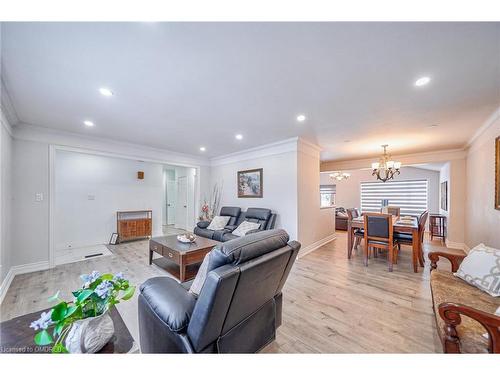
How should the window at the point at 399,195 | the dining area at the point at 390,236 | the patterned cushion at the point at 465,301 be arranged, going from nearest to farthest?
1. the patterned cushion at the point at 465,301
2. the dining area at the point at 390,236
3. the window at the point at 399,195

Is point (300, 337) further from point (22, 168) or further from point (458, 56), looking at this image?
point (22, 168)

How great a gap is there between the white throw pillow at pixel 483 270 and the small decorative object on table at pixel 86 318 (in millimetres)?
2633

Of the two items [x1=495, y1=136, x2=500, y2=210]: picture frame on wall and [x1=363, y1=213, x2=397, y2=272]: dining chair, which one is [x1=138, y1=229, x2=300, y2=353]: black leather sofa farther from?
[x1=495, y1=136, x2=500, y2=210]: picture frame on wall

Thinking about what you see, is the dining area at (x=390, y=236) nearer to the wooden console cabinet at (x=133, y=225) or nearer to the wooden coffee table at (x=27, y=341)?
the wooden coffee table at (x=27, y=341)

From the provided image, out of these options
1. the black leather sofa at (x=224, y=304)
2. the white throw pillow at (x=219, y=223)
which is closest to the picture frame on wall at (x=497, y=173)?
the black leather sofa at (x=224, y=304)

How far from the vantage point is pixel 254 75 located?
183 cm

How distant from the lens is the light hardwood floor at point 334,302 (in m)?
1.64

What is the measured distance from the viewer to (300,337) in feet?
5.55

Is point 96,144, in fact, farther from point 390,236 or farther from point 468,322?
point 390,236

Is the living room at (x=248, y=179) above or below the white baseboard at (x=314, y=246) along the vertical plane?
above

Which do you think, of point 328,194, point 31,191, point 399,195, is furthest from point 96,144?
point 399,195

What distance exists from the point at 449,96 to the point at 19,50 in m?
4.03

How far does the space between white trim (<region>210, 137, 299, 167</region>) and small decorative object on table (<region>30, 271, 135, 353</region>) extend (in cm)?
358

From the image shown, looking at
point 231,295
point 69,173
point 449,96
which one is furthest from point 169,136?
point 449,96
